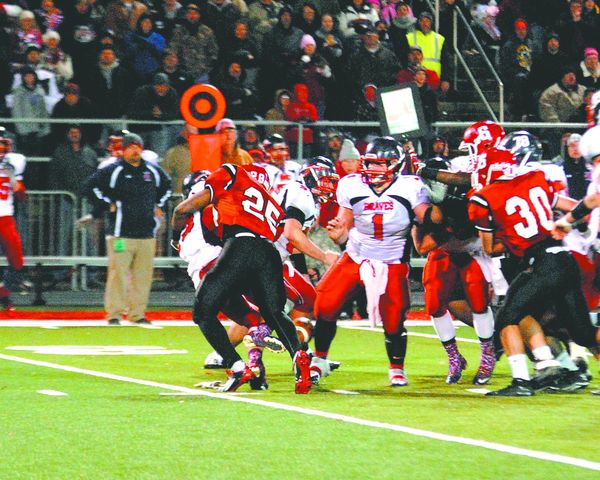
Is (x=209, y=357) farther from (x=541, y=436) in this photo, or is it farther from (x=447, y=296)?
(x=541, y=436)

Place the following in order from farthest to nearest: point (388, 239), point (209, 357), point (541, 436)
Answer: point (209, 357)
point (388, 239)
point (541, 436)

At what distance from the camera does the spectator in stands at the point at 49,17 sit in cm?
1878

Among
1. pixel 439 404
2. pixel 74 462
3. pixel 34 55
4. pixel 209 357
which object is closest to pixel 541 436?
pixel 439 404

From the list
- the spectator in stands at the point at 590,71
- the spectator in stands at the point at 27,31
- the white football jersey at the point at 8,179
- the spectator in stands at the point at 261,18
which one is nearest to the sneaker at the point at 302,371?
the white football jersey at the point at 8,179

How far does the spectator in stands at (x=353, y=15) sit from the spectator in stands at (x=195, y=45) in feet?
8.20

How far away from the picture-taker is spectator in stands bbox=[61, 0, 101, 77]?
1859 centimetres

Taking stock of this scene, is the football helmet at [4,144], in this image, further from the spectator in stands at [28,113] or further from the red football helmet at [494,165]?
the red football helmet at [494,165]

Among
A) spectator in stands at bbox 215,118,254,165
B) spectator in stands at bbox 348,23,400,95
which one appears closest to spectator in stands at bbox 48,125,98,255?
spectator in stands at bbox 215,118,254,165

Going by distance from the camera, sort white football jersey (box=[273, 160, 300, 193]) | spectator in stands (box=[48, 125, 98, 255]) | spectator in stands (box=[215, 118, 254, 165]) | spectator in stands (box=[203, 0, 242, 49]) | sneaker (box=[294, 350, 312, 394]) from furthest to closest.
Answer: spectator in stands (box=[203, 0, 242, 49]) < spectator in stands (box=[48, 125, 98, 255]) < spectator in stands (box=[215, 118, 254, 165]) < white football jersey (box=[273, 160, 300, 193]) < sneaker (box=[294, 350, 312, 394])

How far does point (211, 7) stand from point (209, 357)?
8706 mm

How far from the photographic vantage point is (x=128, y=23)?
19.2 metres

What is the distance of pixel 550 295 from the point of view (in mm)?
9930

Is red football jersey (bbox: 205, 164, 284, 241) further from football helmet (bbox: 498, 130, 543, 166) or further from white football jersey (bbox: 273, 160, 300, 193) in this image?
white football jersey (bbox: 273, 160, 300, 193)

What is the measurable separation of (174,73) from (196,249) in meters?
6.95
